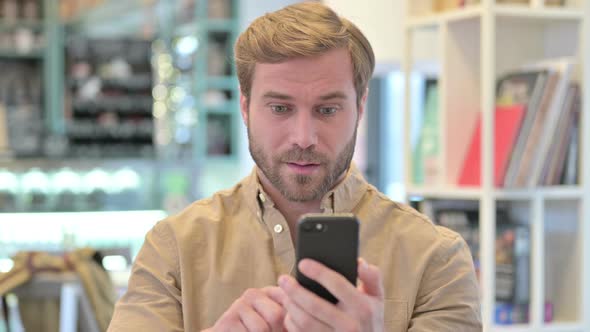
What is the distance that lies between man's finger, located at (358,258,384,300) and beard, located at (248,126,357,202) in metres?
0.26

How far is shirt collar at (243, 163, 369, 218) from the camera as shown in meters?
1.52

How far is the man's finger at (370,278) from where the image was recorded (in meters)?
1.21

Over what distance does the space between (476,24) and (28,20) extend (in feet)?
17.7

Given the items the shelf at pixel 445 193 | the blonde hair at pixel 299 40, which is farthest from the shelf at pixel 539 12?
the blonde hair at pixel 299 40

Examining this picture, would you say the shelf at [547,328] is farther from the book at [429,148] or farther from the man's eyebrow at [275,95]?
the man's eyebrow at [275,95]

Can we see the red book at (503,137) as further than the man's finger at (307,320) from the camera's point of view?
Yes

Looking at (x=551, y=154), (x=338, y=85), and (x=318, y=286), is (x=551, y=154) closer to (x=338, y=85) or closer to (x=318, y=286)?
(x=338, y=85)

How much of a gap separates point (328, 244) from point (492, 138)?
1634mm

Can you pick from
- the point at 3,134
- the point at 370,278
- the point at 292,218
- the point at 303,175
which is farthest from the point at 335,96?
the point at 3,134

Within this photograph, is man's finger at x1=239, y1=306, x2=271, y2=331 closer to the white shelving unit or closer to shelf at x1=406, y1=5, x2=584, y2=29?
the white shelving unit

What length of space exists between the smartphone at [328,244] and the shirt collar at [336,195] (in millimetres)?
302

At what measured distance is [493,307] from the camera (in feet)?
9.04

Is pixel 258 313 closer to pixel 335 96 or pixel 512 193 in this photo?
pixel 335 96

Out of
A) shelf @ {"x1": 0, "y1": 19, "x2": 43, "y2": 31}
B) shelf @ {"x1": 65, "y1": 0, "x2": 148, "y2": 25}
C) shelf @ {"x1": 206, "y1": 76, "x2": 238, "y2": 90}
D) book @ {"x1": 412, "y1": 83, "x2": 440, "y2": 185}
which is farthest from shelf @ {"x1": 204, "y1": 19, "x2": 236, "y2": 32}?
book @ {"x1": 412, "y1": 83, "x2": 440, "y2": 185}
